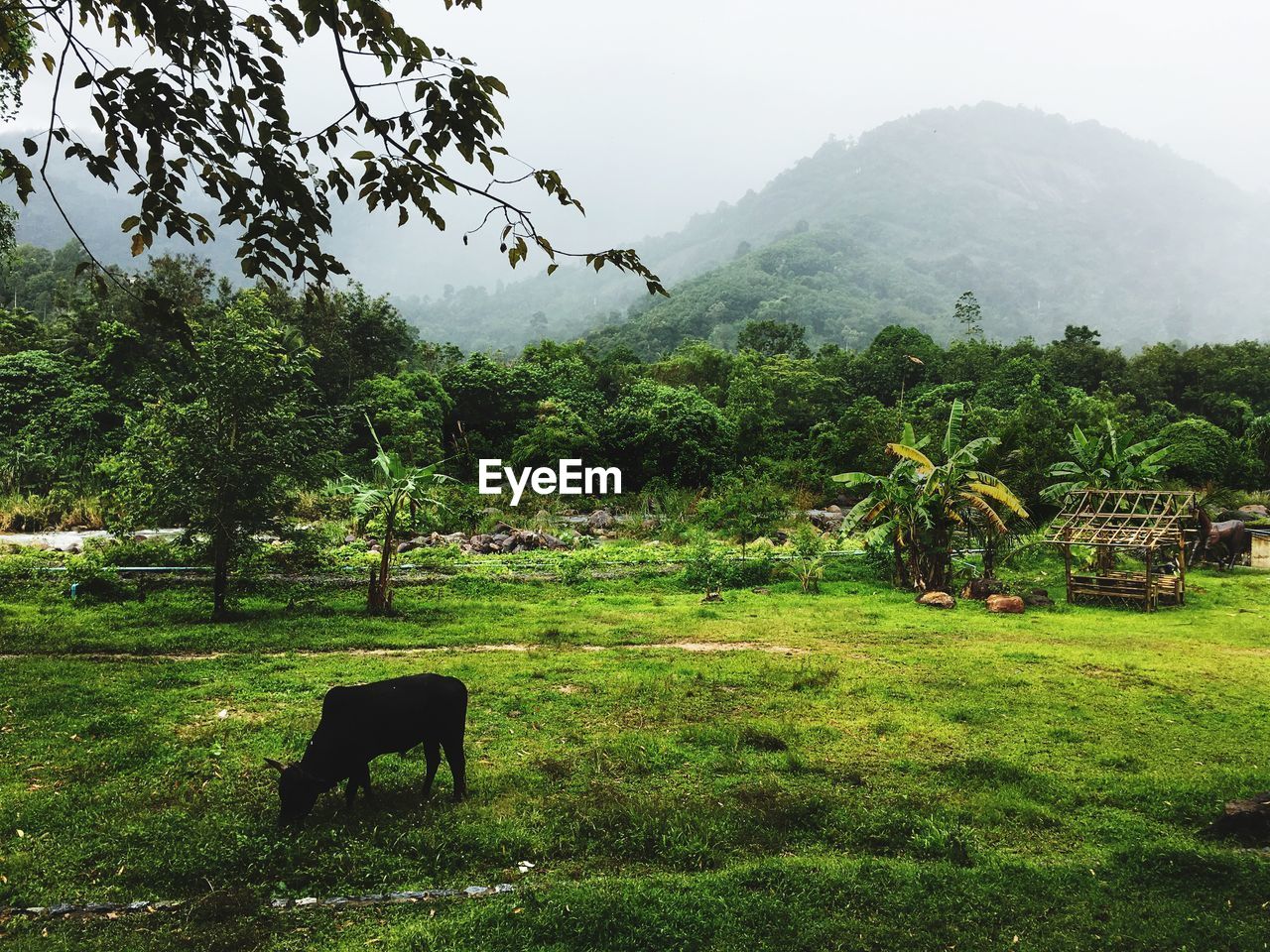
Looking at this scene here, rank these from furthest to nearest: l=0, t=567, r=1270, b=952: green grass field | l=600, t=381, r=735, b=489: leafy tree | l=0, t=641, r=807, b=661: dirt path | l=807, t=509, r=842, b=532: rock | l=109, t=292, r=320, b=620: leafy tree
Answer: l=600, t=381, r=735, b=489: leafy tree
l=807, t=509, r=842, b=532: rock
l=109, t=292, r=320, b=620: leafy tree
l=0, t=641, r=807, b=661: dirt path
l=0, t=567, r=1270, b=952: green grass field

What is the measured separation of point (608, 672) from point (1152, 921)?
18.3ft

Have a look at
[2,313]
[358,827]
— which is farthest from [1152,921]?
[2,313]

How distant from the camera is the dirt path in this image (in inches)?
340

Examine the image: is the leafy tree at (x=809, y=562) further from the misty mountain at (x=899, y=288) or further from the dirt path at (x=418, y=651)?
the misty mountain at (x=899, y=288)

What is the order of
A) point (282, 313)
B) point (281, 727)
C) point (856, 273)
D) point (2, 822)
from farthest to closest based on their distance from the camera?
point (856, 273) < point (282, 313) < point (281, 727) < point (2, 822)

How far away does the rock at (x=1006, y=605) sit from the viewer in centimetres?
1285

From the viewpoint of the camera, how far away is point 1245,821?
464 cm

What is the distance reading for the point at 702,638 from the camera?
10445 mm

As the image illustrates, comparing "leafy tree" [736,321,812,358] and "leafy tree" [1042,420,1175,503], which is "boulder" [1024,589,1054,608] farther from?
"leafy tree" [736,321,812,358]

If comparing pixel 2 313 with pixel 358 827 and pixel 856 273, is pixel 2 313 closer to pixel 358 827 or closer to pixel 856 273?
pixel 358 827

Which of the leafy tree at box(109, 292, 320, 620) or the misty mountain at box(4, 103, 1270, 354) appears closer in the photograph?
the leafy tree at box(109, 292, 320, 620)

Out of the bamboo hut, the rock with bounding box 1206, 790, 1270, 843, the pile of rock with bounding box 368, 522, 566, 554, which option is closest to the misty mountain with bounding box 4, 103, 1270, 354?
the pile of rock with bounding box 368, 522, 566, 554

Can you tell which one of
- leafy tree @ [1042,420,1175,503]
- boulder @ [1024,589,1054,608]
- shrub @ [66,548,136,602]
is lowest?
boulder @ [1024,589,1054,608]

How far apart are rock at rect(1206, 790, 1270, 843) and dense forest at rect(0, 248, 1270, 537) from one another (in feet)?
34.8
